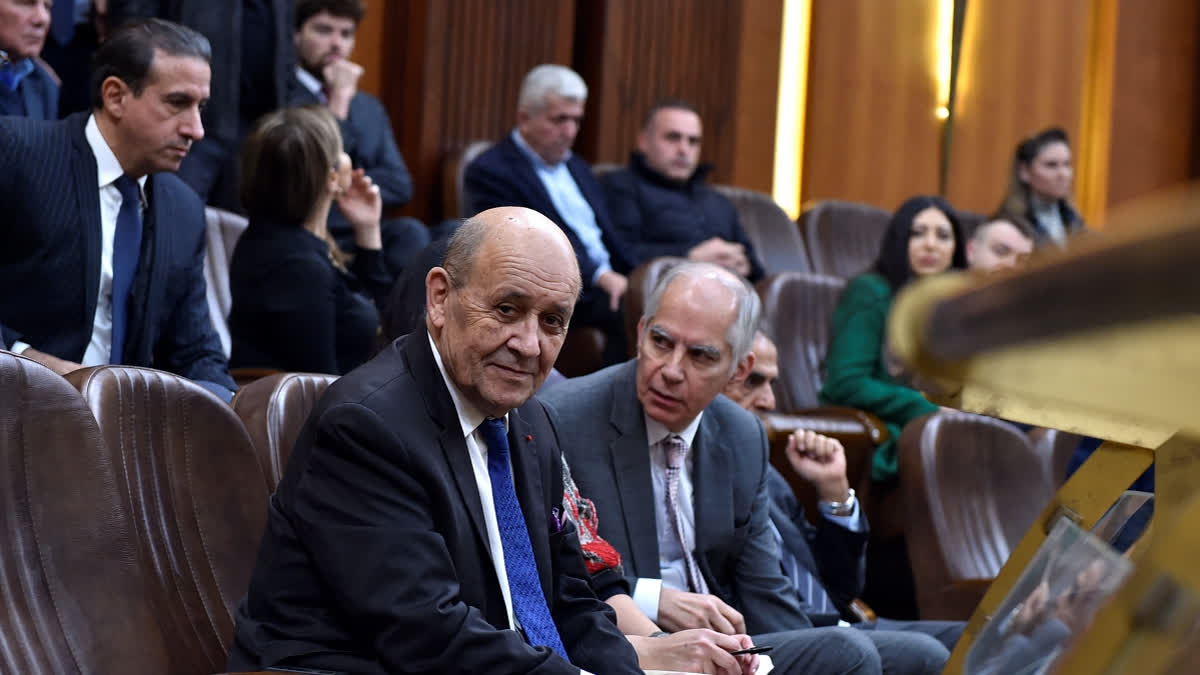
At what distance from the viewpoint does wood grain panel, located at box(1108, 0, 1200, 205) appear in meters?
7.23

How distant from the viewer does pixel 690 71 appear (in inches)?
220

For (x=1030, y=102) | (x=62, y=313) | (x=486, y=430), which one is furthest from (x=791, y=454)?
(x=1030, y=102)

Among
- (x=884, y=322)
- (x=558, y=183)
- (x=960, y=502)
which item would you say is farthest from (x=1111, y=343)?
(x=558, y=183)

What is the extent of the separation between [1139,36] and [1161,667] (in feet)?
24.2

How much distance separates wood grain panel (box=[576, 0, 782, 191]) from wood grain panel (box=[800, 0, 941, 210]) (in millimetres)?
280

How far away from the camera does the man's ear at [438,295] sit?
1760mm

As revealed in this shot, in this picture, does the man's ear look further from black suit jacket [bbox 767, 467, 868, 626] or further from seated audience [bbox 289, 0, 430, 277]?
seated audience [bbox 289, 0, 430, 277]

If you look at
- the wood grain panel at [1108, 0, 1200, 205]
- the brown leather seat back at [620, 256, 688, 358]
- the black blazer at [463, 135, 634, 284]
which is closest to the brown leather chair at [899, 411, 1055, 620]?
the brown leather seat back at [620, 256, 688, 358]

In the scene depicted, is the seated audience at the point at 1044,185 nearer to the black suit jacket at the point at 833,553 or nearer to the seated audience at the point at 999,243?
the seated audience at the point at 999,243

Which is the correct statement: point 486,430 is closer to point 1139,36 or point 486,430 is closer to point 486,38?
point 486,38

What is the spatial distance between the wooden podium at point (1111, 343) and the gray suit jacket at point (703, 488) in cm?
168

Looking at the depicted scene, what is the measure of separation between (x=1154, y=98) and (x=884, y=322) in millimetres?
4012

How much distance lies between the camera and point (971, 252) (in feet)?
15.2

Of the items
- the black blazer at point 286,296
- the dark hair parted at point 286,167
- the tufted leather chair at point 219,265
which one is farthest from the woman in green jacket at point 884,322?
the tufted leather chair at point 219,265
